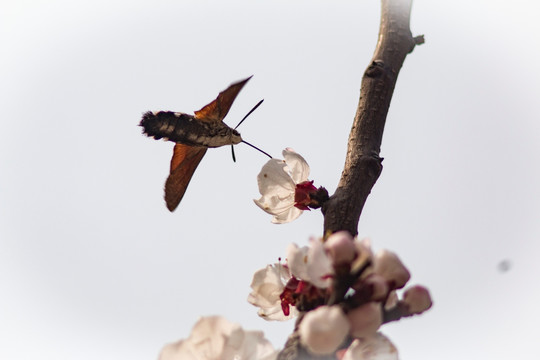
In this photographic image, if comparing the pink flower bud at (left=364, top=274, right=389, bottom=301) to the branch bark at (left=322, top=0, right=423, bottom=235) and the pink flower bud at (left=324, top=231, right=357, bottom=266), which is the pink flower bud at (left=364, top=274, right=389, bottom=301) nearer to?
the pink flower bud at (left=324, top=231, right=357, bottom=266)

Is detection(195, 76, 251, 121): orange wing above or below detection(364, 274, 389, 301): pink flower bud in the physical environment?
above

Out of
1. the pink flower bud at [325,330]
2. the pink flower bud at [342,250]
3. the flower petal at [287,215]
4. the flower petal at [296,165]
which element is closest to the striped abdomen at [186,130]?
the flower petal at [296,165]

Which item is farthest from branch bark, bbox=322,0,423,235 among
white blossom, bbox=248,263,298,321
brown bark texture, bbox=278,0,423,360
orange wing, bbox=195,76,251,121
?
orange wing, bbox=195,76,251,121

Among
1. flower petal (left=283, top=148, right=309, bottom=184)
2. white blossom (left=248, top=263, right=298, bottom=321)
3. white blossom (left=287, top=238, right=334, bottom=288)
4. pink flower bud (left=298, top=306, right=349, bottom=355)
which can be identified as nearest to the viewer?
pink flower bud (left=298, top=306, right=349, bottom=355)

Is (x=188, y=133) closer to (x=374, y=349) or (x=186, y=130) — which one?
(x=186, y=130)

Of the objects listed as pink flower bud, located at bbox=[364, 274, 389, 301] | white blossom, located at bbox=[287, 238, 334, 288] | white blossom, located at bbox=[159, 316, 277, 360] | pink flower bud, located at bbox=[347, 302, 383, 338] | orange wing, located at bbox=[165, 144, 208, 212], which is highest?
orange wing, located at bbox=[165, 144, 208, 212]

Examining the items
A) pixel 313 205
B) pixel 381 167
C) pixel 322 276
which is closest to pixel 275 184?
pixel 313 205

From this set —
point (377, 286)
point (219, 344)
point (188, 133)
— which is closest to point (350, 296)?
point (377, 286)
